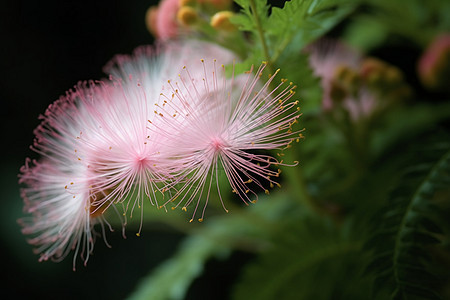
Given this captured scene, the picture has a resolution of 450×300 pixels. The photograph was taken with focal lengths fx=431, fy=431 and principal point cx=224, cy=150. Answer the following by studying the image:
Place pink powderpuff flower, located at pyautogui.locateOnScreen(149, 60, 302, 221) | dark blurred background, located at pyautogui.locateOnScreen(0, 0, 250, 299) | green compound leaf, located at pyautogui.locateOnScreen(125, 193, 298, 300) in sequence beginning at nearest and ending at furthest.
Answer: pink powderpuff flower, located at pyautogui.locateOnScreen(149, 60, 302, 221) < green compound leaf, located at pyautogui.locateOnScreen(125, 193, 298, 300) < dark blurred background, located at pyautogui.locateOnScreen(0, 0, 250, 299)

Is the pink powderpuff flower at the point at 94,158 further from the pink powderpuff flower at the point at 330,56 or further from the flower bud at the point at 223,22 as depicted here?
the pink powderpuff flower at the point at 330,56

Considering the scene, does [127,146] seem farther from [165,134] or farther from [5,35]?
[5,35]

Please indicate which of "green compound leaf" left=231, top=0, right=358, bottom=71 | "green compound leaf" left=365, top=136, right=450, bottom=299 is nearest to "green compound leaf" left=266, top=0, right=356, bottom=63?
"green compound leaf" left=231, top=0, right=358, bottom=71

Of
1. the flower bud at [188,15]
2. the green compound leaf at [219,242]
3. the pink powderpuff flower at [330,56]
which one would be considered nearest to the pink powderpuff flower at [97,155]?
the flower bud at [188,15]

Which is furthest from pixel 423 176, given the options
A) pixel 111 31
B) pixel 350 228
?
pixel 111 31

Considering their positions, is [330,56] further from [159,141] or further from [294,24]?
[159,141]

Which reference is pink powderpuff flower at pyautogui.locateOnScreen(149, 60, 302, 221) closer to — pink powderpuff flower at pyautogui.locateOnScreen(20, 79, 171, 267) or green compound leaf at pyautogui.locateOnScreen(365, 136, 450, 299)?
pink powderpuff flower at pyautogui.locateOnScreen(20, 79, 171, 267)

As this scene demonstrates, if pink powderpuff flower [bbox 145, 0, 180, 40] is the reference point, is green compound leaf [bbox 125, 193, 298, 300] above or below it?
below

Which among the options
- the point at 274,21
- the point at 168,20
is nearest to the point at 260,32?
the point at 274,21
